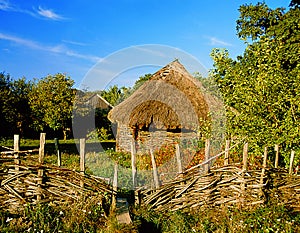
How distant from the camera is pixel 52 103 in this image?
27.0 meters

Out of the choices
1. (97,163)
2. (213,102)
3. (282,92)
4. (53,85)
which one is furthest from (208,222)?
(53,85)

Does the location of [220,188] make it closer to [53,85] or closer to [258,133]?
[258,133]

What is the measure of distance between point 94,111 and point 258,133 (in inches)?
932

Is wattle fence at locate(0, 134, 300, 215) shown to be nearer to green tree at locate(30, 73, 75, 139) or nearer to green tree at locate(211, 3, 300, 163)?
green tree at locate(211, 3, 300, 163)

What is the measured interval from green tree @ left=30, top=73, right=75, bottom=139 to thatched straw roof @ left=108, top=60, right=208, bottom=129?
39.6ft

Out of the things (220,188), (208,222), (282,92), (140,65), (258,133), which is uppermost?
(140,65)

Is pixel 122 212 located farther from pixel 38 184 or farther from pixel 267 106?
pixel 267 106

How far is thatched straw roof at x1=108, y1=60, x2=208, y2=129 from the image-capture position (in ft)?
46.3

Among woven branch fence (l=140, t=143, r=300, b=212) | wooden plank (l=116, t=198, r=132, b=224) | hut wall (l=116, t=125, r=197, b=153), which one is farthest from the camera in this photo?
hut wall (l=116, t=125, r=197, b=153)

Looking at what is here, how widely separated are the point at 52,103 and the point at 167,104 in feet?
49.5

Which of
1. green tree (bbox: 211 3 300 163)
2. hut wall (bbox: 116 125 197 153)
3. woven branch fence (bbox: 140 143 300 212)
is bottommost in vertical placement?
woven branch fence (bbox: 140 143 300 212)

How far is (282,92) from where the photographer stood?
6758 mm

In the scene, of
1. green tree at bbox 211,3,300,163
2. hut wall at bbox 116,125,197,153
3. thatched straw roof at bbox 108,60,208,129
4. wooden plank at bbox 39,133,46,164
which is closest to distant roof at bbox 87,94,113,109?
thatched straw roof at bbox 108,60,208,129

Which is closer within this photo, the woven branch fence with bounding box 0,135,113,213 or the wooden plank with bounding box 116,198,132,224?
the wooden plank with bounding box 116,198,132,224
